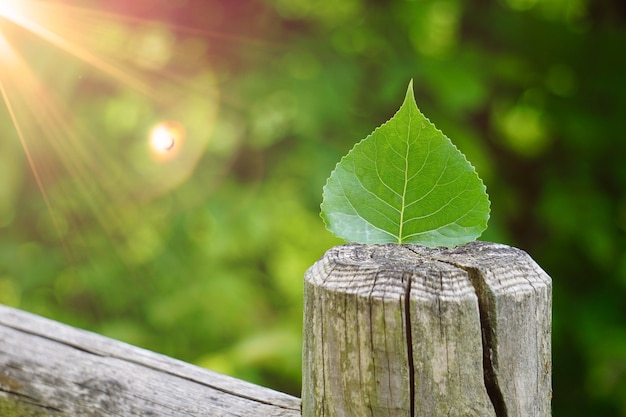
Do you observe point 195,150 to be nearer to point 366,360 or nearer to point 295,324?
point 295,324

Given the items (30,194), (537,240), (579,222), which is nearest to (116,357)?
(30,194)

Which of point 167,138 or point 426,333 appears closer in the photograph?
point 426,333

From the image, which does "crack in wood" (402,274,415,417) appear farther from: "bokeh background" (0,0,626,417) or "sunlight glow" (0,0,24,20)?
"sunlight glow" (0,0,24,20)

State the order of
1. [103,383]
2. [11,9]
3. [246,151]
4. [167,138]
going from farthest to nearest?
[246,151]
[167,138]
[11,9]
[103,383]

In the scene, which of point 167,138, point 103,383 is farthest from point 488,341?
point 167,138

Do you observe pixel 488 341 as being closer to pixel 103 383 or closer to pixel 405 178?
pixel 405 178

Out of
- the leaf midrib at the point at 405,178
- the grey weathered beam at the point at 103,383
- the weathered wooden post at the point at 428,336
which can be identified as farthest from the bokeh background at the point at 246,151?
the weathered wooden post at the point at 428,336
